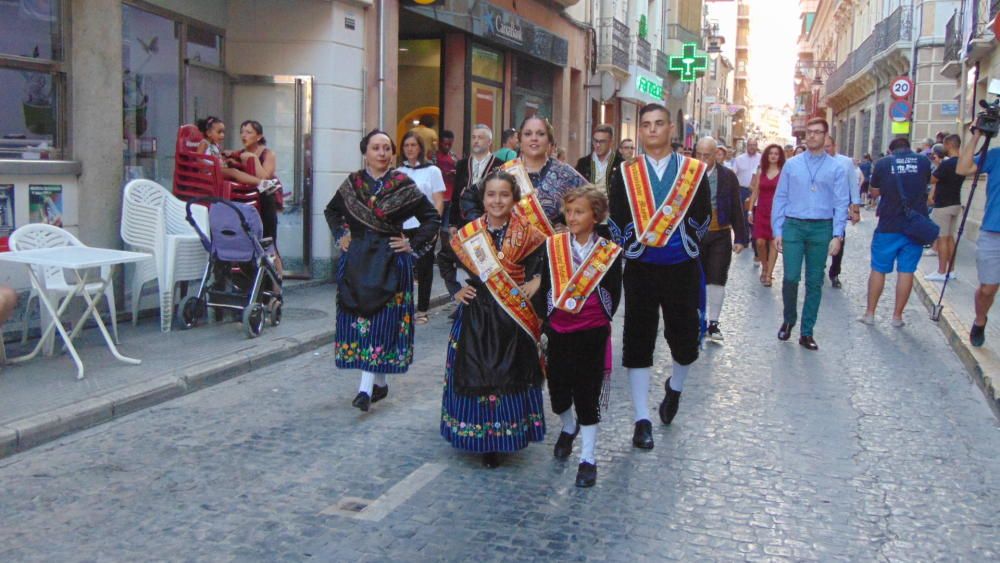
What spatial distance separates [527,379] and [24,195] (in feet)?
16.0

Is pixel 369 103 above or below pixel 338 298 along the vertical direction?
above

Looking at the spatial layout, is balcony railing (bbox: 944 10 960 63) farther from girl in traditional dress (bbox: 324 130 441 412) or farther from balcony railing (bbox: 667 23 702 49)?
girl in traditional dress (bbox: 324 130 441 412)

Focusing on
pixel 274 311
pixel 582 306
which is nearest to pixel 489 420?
pixel 582 306

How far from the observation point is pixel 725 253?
8.84 metres

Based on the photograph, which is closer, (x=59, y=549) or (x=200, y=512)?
(x=59, y=549)

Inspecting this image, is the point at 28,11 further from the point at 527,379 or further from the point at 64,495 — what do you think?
the point at 527,379

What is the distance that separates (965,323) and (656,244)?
543cm

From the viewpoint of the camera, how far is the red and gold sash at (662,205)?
543 cm

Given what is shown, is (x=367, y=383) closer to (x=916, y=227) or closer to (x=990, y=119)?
(x=990, y=119)

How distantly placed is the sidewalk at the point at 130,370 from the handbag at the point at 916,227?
554 cm

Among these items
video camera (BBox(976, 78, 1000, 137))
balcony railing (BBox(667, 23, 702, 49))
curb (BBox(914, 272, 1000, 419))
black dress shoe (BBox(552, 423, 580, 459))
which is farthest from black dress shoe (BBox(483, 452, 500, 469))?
balcony railing (BBox(667, 23, 702, 49))

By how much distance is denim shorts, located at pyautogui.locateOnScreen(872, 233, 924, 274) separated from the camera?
9.59 m

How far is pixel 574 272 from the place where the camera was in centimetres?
486

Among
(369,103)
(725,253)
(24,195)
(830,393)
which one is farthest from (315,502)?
(369,103)
